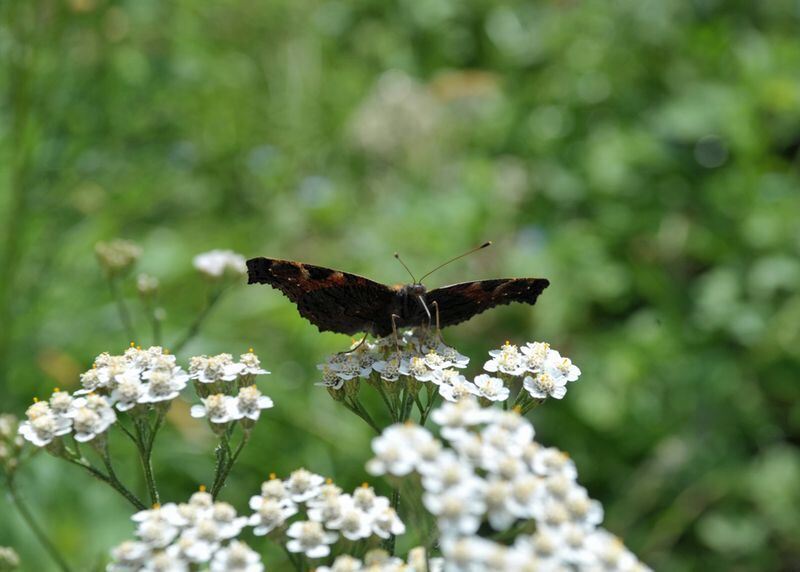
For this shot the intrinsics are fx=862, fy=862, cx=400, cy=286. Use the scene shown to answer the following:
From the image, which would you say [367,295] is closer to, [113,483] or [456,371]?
[456,371]

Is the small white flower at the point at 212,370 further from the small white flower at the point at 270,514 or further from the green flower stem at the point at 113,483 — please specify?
the small white flower at the point at 270,514

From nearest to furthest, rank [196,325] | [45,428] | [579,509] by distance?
[579,509] → [45,428] → [196,325]

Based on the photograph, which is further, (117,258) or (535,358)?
(117,258)

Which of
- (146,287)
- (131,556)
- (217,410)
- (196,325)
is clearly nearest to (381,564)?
(131,556)

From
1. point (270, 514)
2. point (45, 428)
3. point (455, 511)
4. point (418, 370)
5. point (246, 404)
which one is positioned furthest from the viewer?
point (418, 370)

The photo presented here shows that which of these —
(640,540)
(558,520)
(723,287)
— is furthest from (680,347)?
(558,520)

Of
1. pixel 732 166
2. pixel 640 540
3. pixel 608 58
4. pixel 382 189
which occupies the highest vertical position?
pixel 608 58

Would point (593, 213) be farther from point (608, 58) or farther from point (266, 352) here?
point (266, 352)
